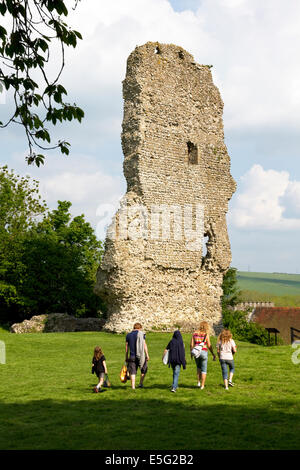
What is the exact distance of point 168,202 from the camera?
25.6 m

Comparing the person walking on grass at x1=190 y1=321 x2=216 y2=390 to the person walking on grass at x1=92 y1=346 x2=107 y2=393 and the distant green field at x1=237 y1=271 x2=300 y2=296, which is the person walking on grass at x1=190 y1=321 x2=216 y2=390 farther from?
the distant green field at x1=237 y1=271 x2=300 y2=296

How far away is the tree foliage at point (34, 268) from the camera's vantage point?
111 ft

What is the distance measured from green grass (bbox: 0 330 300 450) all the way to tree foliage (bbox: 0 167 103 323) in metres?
17.2

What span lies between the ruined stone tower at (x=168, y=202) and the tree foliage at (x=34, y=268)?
9760 millimetres

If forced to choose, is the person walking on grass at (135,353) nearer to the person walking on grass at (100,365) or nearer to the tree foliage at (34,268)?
the person walking on grass at (100,365)

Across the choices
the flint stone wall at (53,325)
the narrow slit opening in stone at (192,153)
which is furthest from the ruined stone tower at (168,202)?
the flint stone wall at (53,325)

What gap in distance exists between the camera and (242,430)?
862 centimetres

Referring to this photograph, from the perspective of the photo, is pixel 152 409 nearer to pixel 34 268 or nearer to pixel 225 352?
pixel 225 352

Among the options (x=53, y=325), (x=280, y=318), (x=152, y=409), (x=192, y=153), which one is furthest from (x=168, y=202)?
(x=280, y=318)

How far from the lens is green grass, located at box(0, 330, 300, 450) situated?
8.17 metres

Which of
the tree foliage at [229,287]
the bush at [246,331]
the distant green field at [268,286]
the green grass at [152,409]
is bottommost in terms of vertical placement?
the green grass at [152,409]

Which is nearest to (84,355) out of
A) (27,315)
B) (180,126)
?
(180,126)

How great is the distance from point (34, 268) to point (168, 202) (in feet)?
40.1
